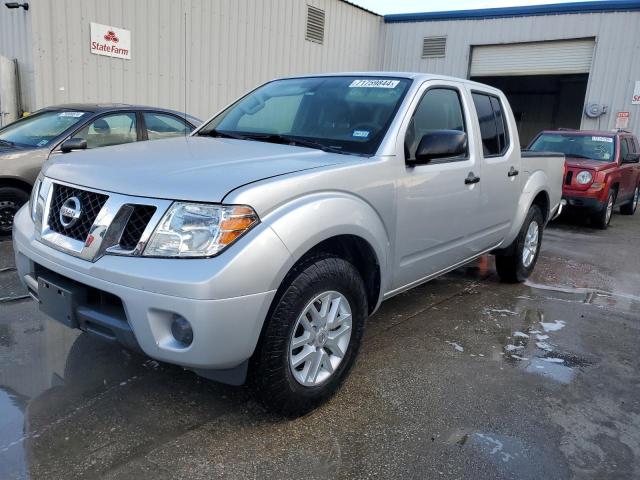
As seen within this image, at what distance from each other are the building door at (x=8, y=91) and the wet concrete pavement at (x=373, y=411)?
6304 millimetres

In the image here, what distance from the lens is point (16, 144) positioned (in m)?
6.05

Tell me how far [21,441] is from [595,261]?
6.58 m

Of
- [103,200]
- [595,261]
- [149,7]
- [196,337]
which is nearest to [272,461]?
[196,337]

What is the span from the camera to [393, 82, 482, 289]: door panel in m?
3.29

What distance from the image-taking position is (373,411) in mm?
2893

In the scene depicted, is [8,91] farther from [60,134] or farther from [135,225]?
[135,225]

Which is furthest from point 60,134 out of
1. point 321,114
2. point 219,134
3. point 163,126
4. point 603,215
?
point 603,215

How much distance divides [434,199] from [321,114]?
917mm

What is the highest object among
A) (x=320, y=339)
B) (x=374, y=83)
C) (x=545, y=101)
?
(x=545, y=101)

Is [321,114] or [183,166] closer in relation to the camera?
[183,166]

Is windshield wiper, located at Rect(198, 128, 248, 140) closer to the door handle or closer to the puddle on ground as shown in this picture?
the door handle

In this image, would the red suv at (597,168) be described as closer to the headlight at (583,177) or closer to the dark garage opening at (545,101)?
the headlight at (583,177)

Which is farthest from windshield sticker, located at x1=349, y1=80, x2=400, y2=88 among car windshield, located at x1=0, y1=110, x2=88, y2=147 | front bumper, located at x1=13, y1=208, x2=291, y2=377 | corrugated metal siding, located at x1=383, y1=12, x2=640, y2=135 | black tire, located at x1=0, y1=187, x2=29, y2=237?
corrugated metal siding, located at x1=383, y1=12, x2=640, y2=135

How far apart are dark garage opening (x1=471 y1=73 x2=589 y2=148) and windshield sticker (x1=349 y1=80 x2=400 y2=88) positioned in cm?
2405
